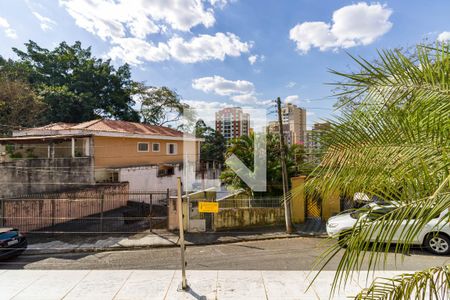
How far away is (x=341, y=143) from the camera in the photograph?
2.21m

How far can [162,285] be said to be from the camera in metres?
4.95

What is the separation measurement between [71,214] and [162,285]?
8.00 m

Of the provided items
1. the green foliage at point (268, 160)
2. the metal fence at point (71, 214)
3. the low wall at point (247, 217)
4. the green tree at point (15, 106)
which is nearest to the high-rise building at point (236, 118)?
the green foliage at point (268, 160)

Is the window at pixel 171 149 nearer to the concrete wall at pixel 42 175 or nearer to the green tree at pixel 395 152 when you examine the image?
the concrete wall at pixel 42 175

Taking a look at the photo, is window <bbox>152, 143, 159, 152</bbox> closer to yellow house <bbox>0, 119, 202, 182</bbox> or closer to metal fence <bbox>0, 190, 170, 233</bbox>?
yellow house <bbox>0, 119, 202, 182</bbox>

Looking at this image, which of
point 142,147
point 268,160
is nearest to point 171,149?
point 142,147

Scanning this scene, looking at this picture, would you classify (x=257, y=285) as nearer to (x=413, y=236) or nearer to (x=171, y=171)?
(x=413, y=236)

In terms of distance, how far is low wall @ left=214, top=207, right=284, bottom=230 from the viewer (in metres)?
Answer: 9.66

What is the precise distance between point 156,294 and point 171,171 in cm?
1404

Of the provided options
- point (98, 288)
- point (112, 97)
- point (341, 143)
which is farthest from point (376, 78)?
point (112, 97)

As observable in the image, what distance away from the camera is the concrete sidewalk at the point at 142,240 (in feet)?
26.4

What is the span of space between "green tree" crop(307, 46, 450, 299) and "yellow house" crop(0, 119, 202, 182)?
13872 mm

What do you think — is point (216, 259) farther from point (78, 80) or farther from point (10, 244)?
point (78, 80)

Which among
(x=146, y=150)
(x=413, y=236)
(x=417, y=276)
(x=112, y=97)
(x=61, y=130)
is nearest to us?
(x=413, y=236)
